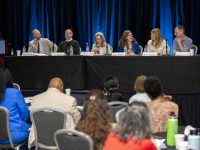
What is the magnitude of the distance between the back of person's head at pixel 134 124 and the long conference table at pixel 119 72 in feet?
15.2

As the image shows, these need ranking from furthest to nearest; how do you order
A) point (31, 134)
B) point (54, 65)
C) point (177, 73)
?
point (54, 65) → point (177, 73) → point (31, 134)

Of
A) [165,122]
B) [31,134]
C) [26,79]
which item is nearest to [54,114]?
[31,134]

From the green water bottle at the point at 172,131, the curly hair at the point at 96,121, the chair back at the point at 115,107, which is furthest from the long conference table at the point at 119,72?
the curly hair at the point at 96,121

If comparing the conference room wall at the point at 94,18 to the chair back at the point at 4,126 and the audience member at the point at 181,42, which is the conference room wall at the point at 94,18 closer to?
the audience member at the point at 181,42

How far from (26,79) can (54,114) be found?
4.05 meters

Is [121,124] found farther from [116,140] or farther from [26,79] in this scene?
[26,79]

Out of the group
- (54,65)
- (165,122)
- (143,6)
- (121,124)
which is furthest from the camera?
(143,6)

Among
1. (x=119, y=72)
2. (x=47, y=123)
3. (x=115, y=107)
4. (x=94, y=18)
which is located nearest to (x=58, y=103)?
(x=47, y=123)

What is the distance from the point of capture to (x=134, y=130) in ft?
9.69

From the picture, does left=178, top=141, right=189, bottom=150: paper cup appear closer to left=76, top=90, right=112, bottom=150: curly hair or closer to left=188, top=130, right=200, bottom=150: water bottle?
left=188, top=130, right=200, bottom=150: water bottle

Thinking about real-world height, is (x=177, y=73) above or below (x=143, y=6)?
below

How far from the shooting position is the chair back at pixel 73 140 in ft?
11.3

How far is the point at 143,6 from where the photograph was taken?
→ 11477mm

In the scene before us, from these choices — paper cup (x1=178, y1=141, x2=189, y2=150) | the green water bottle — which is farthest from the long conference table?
paper cup (x1=178, y1=141, x2=189, y2=150)
